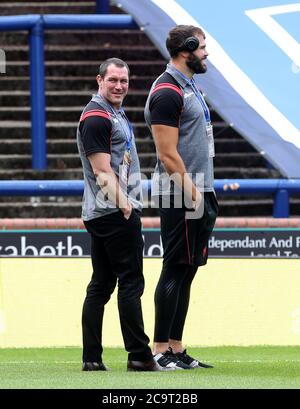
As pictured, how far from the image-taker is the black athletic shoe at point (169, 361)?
728 centimetres

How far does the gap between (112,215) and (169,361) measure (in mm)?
937

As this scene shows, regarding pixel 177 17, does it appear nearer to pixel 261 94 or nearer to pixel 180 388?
pixel 261 94

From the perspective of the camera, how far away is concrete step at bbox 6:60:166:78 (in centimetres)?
1625

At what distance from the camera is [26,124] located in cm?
1564

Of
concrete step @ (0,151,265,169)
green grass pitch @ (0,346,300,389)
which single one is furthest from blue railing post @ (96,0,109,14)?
green grass pitch @ (0,346,300,389)

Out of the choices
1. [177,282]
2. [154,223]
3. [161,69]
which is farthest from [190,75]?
[161,69]

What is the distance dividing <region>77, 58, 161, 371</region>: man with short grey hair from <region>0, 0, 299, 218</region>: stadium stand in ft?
23.0

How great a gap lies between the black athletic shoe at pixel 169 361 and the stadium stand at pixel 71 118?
703 centimetres

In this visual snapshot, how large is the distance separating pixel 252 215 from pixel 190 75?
7.84m

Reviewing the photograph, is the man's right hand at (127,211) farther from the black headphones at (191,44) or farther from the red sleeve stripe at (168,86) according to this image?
the black headphones at (191,44)

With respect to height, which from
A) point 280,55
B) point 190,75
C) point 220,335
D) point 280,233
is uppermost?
point 280,55

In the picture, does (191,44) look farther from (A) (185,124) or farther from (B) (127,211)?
(B) (127,211)

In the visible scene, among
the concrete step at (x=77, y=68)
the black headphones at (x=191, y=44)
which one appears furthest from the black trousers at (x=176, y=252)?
the concrete step at (x=77, y=68)

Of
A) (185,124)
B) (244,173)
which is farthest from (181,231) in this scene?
(244,173)
